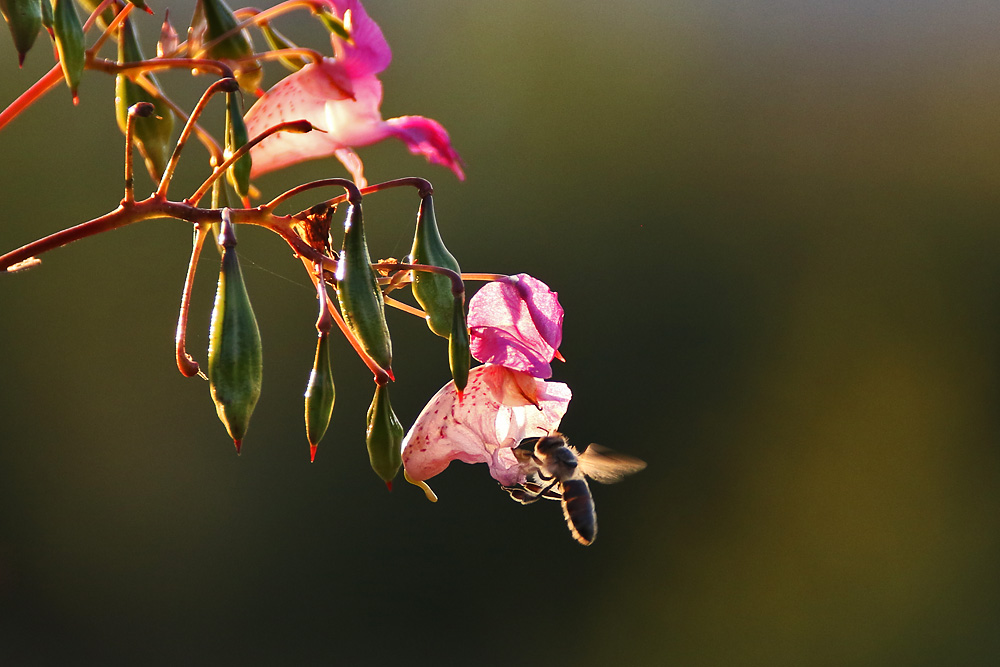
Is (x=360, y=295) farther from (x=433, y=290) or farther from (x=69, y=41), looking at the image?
(x=69, y=41)

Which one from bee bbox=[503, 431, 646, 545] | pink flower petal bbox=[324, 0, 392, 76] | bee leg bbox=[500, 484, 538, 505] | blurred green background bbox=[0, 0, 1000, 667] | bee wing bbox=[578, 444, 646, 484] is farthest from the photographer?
blurred green background bbox=[0, 0, 1000, 667]

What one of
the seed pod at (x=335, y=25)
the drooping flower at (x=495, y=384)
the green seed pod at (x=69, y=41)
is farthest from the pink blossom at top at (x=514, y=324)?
the green seed pod at (x=69, y=41)

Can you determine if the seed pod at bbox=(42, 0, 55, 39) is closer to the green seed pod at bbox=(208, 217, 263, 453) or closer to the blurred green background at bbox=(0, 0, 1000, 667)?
the green seed pod at bbox=(208, 217, 263, 453)

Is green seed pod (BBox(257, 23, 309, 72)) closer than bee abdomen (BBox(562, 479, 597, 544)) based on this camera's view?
Yes

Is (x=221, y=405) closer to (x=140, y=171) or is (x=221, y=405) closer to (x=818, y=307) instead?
(x=140, y=171)

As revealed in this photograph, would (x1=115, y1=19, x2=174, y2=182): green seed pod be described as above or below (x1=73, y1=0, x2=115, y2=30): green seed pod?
below

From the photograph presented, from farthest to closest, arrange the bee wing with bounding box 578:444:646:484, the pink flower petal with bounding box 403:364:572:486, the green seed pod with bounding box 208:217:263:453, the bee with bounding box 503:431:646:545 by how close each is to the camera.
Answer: the bee wing with bounding box 578:444:646:484
the bee with bounding box 503:431:646:545
the pink flower petal with bounding box 403:364:572:486
the green seed pod with bounding box 208:217:263:453

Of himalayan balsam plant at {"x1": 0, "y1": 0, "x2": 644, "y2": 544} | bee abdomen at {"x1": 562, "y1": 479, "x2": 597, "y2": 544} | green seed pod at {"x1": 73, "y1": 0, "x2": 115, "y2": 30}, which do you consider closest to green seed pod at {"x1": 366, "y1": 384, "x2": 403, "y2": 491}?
himalayan balsam plant at {"x1": 0, "y1": 0, "x2": 644, "y2": 544}
